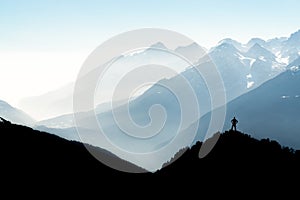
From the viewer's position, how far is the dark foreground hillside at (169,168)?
163ft

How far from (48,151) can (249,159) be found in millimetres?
34147

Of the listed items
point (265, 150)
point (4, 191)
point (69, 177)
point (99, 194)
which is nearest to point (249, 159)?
point (265, 150)

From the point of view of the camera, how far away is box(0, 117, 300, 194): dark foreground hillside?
4978 centimetres

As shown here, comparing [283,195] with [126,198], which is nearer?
[283,195]

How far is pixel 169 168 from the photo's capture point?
237 feet

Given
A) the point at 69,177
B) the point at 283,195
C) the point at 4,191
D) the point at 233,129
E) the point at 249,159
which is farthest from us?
the point at 233,129

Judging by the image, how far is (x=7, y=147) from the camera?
5250 cm

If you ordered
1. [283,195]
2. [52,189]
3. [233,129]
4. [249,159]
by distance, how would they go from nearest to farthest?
[52,189]
[283,195]
[249,159]
[233,129]

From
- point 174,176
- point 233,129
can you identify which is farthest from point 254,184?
point 233,129

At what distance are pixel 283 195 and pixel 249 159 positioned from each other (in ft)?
31.3

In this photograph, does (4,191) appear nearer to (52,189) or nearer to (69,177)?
(52,189)

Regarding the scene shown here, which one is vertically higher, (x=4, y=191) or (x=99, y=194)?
Result: (x=99, y=194)

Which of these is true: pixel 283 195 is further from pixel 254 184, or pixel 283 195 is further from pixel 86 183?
pixel 86 183

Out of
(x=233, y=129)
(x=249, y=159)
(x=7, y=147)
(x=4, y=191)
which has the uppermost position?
(x=233, y=129)
